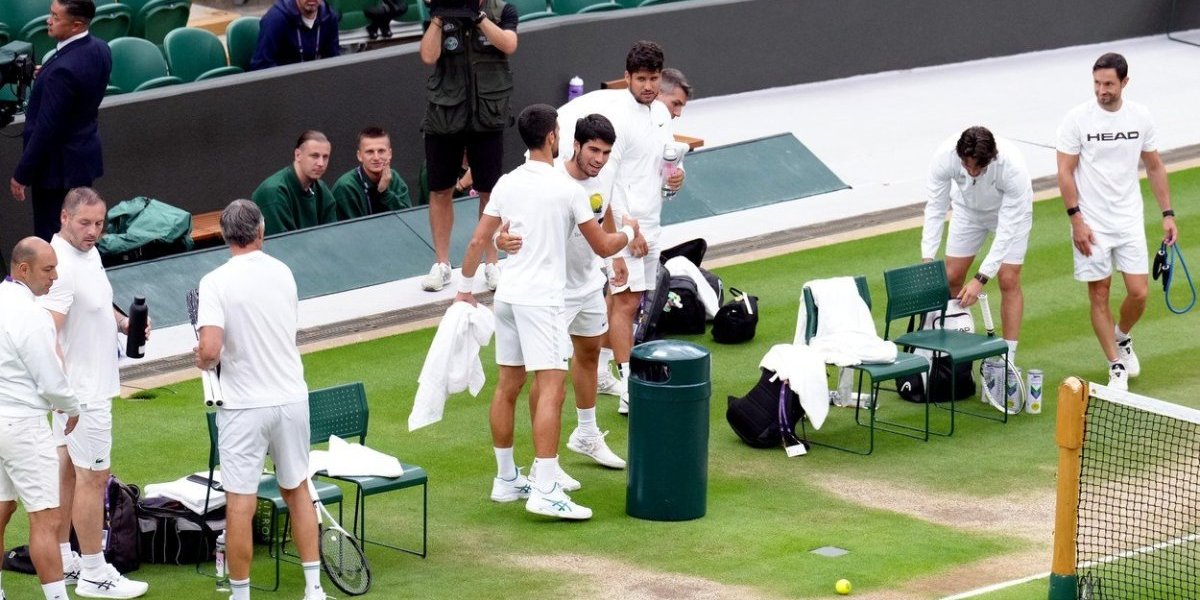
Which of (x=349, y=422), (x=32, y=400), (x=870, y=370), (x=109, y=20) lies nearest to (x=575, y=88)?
(x=109, y=20)

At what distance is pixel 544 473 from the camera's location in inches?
389

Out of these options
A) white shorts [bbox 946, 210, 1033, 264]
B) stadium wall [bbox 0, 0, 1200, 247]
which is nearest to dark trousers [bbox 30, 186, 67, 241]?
stadium wall [bbox 0, 0, 1200, 247]

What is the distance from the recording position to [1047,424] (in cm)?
1164

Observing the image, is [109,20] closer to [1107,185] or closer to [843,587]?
[1107,185]

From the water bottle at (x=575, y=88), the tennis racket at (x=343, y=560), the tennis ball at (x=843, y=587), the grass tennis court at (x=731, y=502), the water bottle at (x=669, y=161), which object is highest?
the water bottle at (x=669, y=161)

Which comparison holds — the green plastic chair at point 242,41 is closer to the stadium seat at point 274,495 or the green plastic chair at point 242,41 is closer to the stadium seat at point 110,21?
the stadium seat at point 110,21

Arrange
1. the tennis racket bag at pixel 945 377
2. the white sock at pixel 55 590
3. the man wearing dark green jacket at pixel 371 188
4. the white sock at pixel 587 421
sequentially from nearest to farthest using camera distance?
the white sock at pixel 55 590 < the white sock at pixel 587 421 < the tennis racket bag at pixel 945 377 < the man wearing dark green jacket at pixel 371 188

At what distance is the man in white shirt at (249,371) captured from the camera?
8.17 m

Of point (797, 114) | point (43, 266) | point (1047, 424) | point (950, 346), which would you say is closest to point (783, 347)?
point (950, 346)

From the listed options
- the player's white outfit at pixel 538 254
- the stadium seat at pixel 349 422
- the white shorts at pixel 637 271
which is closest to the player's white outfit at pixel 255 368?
the stadium seat at pixel 349 422

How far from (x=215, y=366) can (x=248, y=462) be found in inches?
18.4

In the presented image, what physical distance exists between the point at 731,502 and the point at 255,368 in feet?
10.6

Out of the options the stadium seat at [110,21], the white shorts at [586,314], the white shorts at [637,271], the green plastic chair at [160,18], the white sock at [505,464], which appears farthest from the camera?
the green plastic chair at [160,18]

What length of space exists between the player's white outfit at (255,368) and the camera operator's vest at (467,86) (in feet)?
19.1
